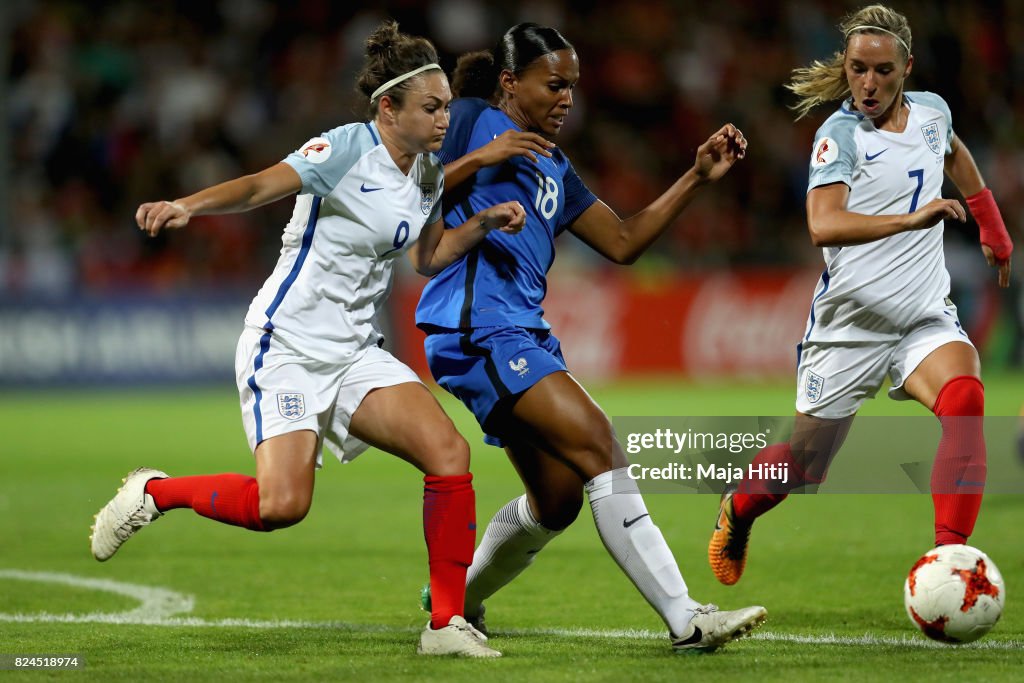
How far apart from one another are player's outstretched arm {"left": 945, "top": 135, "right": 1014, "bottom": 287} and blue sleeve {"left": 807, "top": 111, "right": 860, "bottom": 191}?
22.3 inches

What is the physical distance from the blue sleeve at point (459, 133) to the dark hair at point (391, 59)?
327 millimetres

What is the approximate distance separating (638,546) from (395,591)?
6.55ft

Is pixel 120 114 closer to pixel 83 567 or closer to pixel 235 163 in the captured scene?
pixel 235 163

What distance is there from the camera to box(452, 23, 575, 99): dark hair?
17.7 feet

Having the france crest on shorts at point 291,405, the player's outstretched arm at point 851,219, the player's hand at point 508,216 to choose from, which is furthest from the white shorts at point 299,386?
the player's outstretched arm at point 851,219

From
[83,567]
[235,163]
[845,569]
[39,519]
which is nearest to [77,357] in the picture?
[235,163]

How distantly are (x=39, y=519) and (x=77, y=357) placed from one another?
810 centimetres

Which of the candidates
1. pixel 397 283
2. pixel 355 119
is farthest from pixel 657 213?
pixel 397 283

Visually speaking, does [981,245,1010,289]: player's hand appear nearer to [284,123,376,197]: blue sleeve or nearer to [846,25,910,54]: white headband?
[846,25,910,54]: white headband

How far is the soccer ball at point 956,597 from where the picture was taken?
16.2 ft

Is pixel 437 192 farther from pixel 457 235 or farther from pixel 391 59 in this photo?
pixel 391 59

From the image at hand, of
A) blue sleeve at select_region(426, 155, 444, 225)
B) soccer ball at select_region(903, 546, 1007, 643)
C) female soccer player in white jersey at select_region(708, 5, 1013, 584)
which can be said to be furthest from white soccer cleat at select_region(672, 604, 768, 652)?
blue sleeve at select_region(426, 155, 444, 225)

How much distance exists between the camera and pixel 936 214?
5168mm

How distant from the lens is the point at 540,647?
5.21 m
